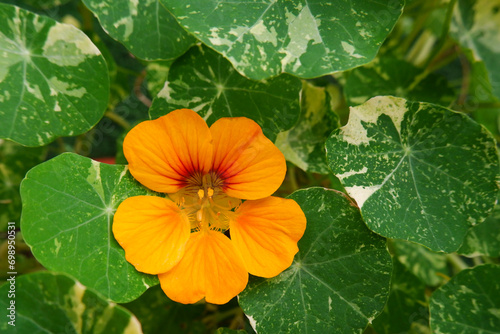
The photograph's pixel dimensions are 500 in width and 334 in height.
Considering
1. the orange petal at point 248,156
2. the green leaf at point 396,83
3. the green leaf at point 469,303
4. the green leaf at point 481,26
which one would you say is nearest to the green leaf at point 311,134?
the green leaf at point 396,83

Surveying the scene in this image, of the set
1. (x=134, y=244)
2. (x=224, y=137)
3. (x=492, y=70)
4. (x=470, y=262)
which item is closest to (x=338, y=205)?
(x=224, y=137)

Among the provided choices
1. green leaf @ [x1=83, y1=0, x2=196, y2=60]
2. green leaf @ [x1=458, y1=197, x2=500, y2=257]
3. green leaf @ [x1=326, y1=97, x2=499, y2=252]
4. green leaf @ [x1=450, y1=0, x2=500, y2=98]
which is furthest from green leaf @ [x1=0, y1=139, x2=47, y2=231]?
green leaf @ [x1=450, y1=0, x2=500, y2=98]

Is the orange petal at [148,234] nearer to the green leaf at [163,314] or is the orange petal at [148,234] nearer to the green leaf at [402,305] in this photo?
the green leaf at [163,314]

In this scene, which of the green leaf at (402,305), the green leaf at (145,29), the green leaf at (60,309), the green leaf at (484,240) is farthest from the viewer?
the green leaf at (402,305)

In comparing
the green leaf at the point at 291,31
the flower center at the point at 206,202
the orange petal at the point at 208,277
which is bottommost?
the orange petal at the point at 208,277

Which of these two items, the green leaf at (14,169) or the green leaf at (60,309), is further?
the green leaf at (14,169)

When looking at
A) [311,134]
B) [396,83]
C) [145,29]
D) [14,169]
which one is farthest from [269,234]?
[14,169]
